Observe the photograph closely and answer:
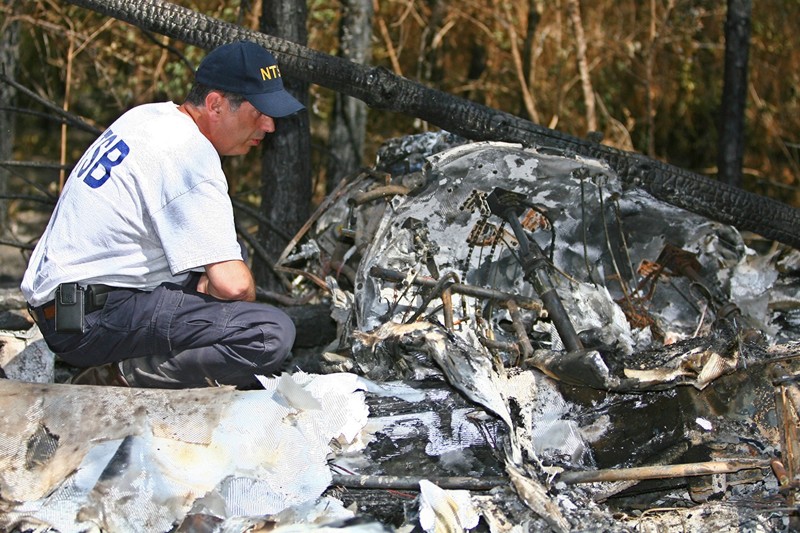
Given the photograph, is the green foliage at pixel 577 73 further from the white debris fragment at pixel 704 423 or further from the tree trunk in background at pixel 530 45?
the white debris fragment at pixel 704 423

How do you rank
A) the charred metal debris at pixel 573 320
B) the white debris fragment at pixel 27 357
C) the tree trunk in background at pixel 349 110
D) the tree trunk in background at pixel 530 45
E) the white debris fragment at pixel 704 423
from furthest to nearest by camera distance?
the tree trunk in background at pixel 530 45, the tree trunk in background at pixel 349 110, the white debris fragment at pixel 27 357, the white debris fragment at pixel 704 423, the charred metal debris at pixel 573 320

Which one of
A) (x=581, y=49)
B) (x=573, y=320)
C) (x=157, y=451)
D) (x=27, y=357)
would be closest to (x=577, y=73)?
(x=581, y=49)

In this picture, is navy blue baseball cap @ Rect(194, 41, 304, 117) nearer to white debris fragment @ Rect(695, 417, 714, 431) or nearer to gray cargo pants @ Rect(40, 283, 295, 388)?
gray cargo pants @ Rect(40, 283, 295, 388)

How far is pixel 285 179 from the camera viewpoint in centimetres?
576

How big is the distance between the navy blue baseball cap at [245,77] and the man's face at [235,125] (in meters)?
0.05

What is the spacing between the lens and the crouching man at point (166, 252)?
321cm

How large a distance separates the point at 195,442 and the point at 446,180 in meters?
1.73

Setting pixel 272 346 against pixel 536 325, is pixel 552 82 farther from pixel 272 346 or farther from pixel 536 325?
pixel 272 346

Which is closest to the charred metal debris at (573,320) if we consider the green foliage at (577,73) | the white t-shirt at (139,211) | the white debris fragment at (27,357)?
the white t-shirt at (139,211)

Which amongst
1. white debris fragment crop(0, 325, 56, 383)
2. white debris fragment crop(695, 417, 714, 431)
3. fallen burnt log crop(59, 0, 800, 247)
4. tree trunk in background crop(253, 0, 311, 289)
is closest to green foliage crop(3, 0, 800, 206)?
tree trunk in background crop(253, 0, 311, 289)

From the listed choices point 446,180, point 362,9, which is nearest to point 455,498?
point 446,180

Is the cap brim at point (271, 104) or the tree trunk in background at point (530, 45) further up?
the cap brim at point (271, 104)

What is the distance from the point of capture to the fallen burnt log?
4.74m

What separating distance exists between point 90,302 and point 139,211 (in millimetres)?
419
